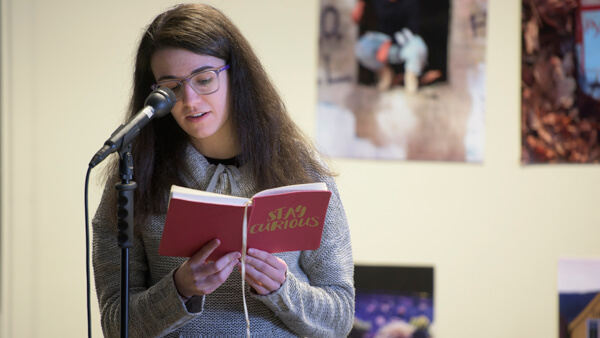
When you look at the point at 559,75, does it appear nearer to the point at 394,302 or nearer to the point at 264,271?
the point at 394,302

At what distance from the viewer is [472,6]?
2680mm

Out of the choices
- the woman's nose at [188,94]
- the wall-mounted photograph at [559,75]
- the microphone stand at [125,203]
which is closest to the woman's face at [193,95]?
the woman's nose at [188,94]

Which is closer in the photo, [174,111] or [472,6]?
[174,111]

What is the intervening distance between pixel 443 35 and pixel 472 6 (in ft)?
0.60

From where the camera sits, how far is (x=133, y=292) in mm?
1393

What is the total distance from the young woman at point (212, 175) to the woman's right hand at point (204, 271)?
0.18ft

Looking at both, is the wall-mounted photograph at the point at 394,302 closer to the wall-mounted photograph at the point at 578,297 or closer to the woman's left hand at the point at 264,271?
the wall-mounted photograph at the point at 578,297

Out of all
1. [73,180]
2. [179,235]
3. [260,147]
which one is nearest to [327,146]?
[73,180]

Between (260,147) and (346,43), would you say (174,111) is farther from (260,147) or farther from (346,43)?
(346,43)

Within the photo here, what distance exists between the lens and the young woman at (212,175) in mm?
1321

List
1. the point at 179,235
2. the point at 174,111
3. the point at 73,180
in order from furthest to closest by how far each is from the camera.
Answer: the point at 73,180
the point at 174,111
the point at 179,235

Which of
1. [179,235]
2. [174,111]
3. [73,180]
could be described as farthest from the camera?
[73,180]

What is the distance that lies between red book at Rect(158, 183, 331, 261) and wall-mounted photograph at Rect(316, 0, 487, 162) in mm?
1528

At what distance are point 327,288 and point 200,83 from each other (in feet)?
1.80
